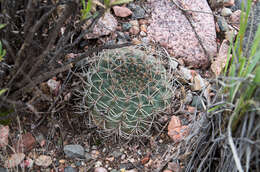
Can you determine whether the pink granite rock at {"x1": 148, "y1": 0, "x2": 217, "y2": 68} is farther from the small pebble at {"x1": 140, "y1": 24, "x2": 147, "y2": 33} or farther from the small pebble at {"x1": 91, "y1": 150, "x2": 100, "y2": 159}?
the small pebble at {"x1": 91, "y1": 150, "x2": 100, "y2": 159}

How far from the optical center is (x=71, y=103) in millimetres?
1945

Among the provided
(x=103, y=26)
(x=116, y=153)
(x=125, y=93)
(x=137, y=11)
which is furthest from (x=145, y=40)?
(x=116, y=153)

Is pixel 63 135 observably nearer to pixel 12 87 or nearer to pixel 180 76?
pixel 12 87

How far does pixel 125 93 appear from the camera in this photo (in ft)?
5.63

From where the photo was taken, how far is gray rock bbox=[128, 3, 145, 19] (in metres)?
2.42

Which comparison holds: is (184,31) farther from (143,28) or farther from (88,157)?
(88,157)

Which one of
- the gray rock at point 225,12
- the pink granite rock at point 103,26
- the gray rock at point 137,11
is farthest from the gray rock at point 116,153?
the gray rock at point 225,12

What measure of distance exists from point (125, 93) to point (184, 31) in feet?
2.85

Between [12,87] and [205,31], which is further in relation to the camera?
[205,31]

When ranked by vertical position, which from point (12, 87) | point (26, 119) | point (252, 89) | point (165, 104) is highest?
point (252, 89)

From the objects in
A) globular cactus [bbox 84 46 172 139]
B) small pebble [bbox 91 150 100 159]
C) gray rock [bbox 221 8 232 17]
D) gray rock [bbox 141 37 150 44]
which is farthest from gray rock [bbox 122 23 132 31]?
small pebble [bbox 91 150 100 159]

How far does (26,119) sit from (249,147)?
1.22 meters

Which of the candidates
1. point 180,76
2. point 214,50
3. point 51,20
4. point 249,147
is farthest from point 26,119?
point 214,50

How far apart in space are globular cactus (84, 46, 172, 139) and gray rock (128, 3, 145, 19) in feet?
2.03
